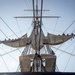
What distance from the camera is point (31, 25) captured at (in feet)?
44.6

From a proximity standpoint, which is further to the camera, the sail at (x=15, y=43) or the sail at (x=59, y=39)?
the sail at (x=15, y=43)

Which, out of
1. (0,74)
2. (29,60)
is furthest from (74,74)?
(29,60)

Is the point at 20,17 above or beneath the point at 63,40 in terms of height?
above

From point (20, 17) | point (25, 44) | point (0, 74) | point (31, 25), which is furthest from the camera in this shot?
point (31, 25)

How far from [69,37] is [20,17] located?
13.5 feet

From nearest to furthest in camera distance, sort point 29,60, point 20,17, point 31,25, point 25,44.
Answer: point 29,60
point 25,44
point 20,17
point 31,25

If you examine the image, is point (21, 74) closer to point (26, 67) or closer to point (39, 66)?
point (39, 66)

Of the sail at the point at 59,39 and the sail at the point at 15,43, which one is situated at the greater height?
the sail at the point at 59,39

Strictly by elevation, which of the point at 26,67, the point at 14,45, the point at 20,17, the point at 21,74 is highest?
the point at 21,74

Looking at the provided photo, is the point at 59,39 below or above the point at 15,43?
above

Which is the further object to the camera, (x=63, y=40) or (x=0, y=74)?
(x=63, y=40)

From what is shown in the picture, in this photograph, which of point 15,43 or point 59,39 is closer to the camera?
point 59,39

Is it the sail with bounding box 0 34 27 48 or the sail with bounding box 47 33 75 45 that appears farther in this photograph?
the sail with bounding box 0 34 27 48

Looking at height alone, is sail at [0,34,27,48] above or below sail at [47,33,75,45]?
below
